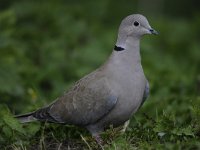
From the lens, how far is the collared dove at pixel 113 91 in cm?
720

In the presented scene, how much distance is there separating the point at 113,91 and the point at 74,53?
15.2 ft

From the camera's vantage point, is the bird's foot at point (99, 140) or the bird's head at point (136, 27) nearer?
the bird's foot at point (99, 140)

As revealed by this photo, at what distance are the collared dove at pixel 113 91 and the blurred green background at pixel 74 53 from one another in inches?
24.4

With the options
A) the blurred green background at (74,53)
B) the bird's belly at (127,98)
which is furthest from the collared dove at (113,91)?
the blurred green background at (74,53)

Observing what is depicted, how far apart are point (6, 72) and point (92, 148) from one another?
2967 mm

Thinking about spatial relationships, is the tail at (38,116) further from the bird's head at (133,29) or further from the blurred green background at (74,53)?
the bird's head at (133,29)

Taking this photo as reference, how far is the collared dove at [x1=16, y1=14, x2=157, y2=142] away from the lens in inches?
283

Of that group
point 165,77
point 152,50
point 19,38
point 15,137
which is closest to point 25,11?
point 19,38

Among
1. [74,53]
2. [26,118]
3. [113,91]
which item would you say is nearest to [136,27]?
[113,91]

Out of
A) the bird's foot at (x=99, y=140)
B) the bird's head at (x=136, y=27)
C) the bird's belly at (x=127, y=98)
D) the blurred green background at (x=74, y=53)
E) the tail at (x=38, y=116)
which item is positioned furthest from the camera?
the blurred green background at (x=74, y=53)

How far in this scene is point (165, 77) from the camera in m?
10.6

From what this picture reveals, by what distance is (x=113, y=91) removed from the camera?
23.6 feet

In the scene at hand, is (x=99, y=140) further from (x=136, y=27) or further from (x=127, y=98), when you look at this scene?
(x=136, y=27)

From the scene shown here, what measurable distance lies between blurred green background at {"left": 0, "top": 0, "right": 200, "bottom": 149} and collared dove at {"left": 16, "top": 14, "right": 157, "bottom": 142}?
0.62 meters
